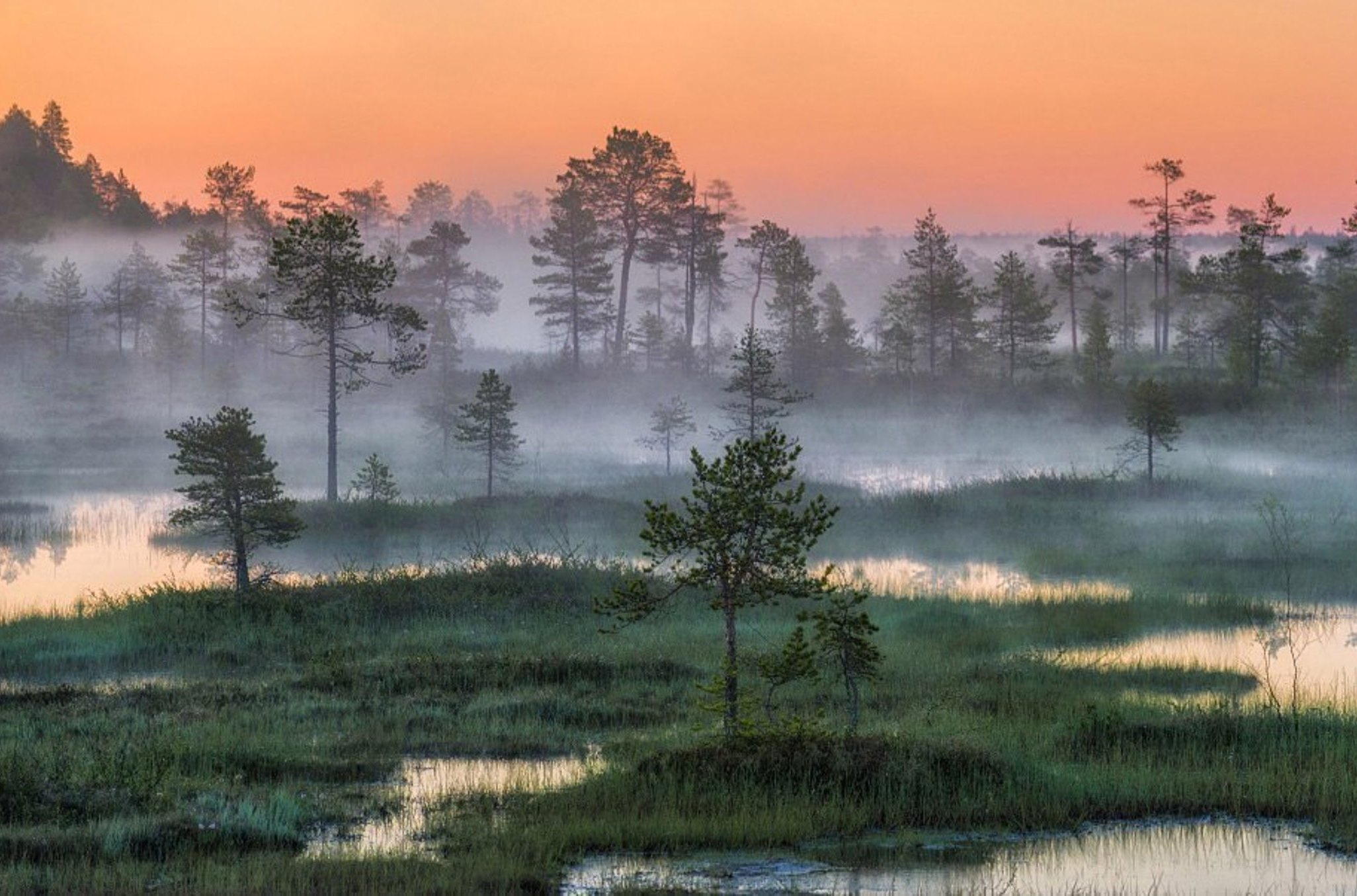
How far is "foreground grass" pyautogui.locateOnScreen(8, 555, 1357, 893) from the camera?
12094 millimetres

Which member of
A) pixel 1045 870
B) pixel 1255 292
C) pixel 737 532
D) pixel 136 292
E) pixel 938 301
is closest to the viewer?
pixel 1045 870

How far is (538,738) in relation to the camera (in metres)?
16.6

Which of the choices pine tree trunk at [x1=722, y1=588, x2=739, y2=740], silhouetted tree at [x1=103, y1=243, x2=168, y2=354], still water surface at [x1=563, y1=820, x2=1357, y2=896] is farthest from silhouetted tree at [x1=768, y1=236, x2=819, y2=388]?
still water surface at [x1=563, y1=820, x2=1357, y2=896]

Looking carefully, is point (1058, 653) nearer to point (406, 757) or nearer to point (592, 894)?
point (406, 757)

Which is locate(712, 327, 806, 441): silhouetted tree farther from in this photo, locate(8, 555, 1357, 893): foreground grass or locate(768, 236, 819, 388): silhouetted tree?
locate(8, 555, 1357, 893): foreground grass

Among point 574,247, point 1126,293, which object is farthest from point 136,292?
point 1126,293

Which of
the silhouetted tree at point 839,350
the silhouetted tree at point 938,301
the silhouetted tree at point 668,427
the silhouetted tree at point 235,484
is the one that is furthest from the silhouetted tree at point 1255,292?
the silhouetted tree at point 235,484

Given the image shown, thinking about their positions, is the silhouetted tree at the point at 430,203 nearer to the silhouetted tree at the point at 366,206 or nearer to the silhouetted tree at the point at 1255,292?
the silhouetted tree at the point at 366,206

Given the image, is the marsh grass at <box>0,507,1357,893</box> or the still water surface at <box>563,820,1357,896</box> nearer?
the still water surface at <box>563,820,1357,896</box>

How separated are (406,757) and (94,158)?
13090cm

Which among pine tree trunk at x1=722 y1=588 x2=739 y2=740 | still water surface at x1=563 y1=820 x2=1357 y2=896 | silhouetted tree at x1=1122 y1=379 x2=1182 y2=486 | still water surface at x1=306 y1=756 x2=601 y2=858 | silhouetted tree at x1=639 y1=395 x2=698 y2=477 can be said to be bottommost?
still water surface at x1=563 y1=820 x2=1357 y2=896

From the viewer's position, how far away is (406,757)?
15.7 m

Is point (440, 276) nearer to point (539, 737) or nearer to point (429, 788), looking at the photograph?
point (539, 737)

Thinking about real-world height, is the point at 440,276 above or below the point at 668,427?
above
